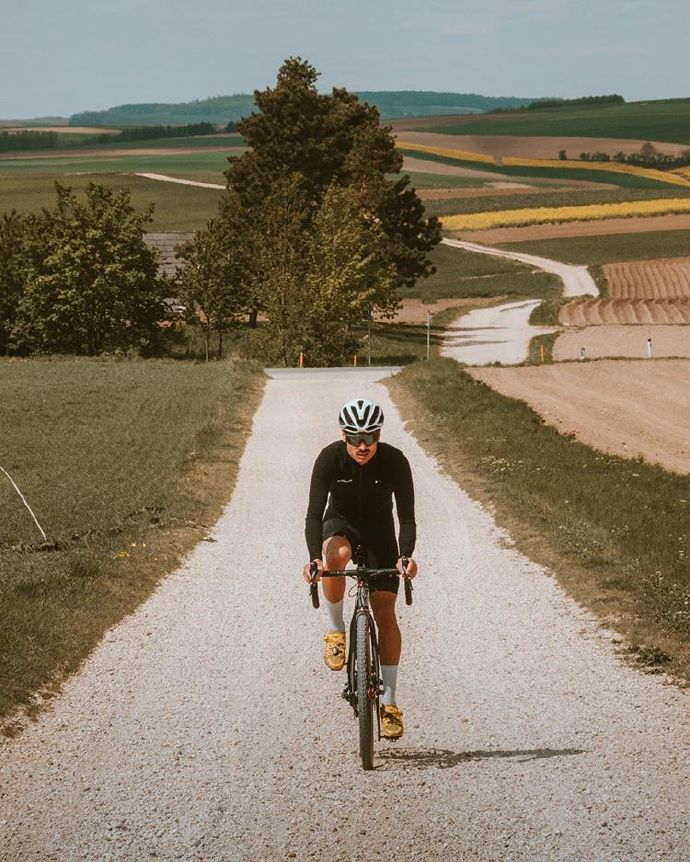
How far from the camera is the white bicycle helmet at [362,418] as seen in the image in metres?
8.02

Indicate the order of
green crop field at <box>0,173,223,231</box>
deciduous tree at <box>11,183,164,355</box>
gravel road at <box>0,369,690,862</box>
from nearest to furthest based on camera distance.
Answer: gravel road at <box>0,369,690,862</box>, deciduous tree at <box>11,183,164,355</box>, green crop field at <box>0,173,223,231</box>

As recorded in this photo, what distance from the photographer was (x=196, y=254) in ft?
238

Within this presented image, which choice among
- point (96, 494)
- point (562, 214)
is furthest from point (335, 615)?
point (562, 214)

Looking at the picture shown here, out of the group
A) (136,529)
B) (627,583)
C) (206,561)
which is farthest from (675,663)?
(136,529)

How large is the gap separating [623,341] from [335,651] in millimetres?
62338

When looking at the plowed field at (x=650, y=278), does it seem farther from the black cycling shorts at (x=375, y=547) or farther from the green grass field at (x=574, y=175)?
the black cycling shorts at (x=375, y=547)

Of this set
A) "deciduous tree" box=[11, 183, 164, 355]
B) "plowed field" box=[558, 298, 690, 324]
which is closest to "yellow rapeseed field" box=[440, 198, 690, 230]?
"plowed field" box=[558, 298, 690, 324]

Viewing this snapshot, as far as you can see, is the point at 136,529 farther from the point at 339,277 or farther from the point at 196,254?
the point at 196,254

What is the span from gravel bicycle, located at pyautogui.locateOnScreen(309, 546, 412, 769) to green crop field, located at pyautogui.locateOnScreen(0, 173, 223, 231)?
11980cm

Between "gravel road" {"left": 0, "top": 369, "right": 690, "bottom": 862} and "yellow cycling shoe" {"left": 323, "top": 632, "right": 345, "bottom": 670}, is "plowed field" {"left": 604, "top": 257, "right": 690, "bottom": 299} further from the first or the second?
"yellow cycling shoe" {"left": 323, "top": 632, "right": 345, "bottom": 670}

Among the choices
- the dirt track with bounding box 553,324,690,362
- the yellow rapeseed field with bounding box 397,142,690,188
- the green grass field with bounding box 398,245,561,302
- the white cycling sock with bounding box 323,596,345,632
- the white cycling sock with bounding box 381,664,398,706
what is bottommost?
the green grass field with bounding box 398,245,561,302

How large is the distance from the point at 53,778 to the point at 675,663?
5341 millimetres

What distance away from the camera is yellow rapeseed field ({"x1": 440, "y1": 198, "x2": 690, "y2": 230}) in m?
145

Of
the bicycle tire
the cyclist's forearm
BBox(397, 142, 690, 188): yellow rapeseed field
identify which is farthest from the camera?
BBox(397, 142, 690, 188): yellow rapeseed field
